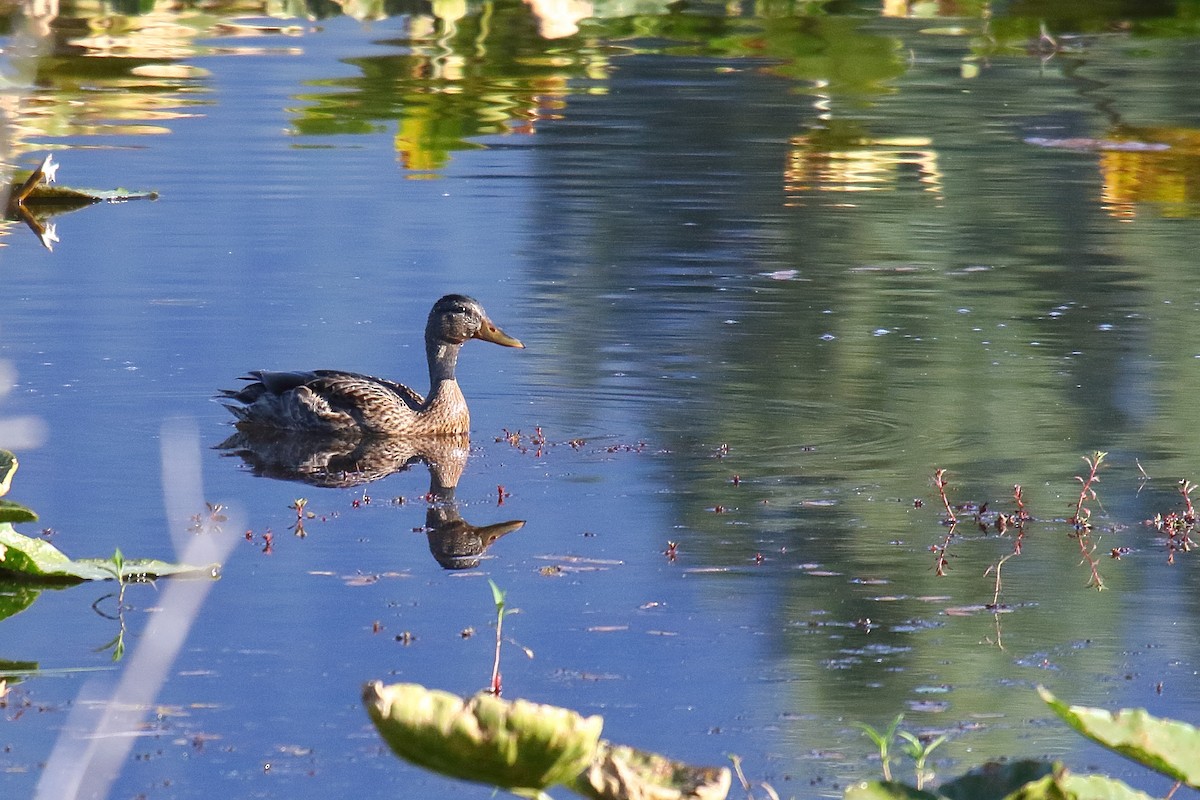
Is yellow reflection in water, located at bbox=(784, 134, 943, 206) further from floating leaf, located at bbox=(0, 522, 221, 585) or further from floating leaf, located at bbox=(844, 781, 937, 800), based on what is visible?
floating leaf, located at bbox=(844, 781, 937, 800)

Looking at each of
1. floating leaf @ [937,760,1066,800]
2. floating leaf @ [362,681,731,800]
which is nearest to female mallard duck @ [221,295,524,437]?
floating leaf @ [937,760,1066,800]

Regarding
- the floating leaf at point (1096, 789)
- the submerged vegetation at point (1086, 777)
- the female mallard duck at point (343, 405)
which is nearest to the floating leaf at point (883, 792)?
the submerged vegetation at point (1086, 777)

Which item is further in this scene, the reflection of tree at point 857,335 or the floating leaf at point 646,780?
the reflection of tree at point 857,335

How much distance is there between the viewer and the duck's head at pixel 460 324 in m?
10.4

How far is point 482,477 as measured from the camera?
874 cm

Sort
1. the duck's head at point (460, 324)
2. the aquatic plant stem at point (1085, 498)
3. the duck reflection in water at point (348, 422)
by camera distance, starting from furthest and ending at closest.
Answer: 1. the duck's head at point (460, 324)
2. the duck reflection in water at point (348, 422)
3. the aquatic plant stem at point (1085, 498)

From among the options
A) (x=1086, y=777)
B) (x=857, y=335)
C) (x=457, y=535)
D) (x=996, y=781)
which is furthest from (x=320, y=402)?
(x=1086, y=777)

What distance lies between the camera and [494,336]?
415 inches

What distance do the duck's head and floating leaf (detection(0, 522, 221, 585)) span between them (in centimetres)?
374

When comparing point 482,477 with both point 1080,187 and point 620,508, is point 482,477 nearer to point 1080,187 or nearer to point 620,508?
point 620,508

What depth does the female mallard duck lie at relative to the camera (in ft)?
32.0

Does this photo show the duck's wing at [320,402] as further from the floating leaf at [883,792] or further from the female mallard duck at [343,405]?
the floating leaf at [883,792]

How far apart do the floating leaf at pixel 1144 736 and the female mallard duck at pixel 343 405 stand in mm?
6551

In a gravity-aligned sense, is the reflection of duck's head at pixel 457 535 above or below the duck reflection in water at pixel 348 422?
above
